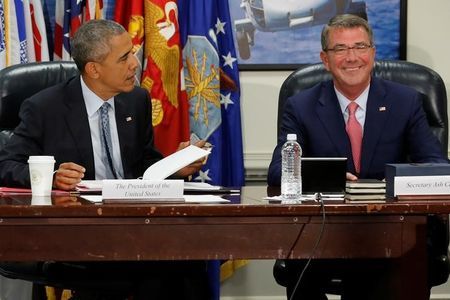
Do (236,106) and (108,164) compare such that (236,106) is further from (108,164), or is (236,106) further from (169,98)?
(108,164)

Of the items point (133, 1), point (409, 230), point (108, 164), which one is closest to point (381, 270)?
point (409, 230)

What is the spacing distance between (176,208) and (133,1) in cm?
208

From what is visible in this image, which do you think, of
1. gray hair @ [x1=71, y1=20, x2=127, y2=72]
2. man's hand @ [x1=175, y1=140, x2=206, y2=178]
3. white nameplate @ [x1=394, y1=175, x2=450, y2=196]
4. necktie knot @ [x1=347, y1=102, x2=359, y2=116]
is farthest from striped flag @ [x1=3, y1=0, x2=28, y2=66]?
white nameplate @ [x1=394, y1=175, x2=450, y2=196]

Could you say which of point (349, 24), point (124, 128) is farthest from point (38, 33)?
point (349, 24)

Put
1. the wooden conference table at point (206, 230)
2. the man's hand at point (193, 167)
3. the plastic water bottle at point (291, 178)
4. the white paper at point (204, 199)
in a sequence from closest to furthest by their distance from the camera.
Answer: the wooden conference table at point (206, 230), the white paper at point (204, 199), the plastic water bottle at point (291, 178), the man's hand at point (193, 167)

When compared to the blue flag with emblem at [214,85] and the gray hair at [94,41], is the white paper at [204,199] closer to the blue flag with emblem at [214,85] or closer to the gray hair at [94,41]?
the gray hair at [94,41]

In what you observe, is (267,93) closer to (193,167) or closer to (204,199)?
(193,167)

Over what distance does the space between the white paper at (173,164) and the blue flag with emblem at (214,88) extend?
1.30 meters

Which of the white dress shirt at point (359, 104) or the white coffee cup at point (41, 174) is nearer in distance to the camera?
the white coffee cup at point (41, 174)

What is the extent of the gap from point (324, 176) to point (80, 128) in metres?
1.14

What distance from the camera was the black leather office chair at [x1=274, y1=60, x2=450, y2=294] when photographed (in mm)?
3230

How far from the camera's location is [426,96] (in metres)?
3.55

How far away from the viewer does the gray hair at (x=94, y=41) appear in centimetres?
352

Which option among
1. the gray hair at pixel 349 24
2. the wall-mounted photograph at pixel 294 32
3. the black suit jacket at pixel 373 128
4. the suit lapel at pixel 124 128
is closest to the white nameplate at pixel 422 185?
the black suit jacket at pixel 373 128
